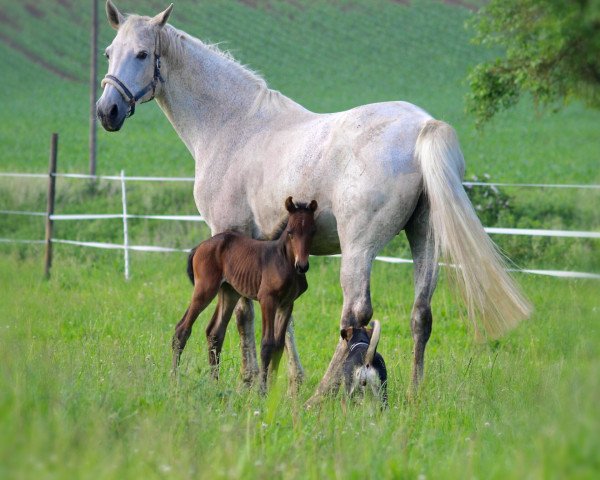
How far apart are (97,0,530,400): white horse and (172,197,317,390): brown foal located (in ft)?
0.71

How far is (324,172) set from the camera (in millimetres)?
5551

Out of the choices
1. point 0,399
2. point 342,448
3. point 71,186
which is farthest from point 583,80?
point 71,186

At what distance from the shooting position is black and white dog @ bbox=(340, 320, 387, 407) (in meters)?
5.15

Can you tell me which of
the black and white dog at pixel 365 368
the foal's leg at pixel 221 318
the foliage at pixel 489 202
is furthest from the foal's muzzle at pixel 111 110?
the foliage at pixel 489 202

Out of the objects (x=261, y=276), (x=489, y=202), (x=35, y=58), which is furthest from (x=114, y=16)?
(x=35, y=58)

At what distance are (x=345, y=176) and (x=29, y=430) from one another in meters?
2.72

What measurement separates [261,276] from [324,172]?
799 mm

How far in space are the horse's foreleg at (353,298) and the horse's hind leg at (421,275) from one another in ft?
1.28

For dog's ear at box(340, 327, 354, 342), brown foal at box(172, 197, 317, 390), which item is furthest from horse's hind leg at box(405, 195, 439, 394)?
brown foal at box(172, 197, 317, 390)

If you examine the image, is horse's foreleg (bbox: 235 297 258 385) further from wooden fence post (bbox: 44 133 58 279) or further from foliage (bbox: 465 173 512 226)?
foliage (bbox: 465 173 512 226)

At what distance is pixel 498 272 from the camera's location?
Result: 210 inches

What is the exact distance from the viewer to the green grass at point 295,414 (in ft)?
9.41

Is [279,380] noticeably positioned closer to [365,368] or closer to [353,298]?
[365,368]

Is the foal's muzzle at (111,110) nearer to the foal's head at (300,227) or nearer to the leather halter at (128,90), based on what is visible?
the leather halter at (128,90)
